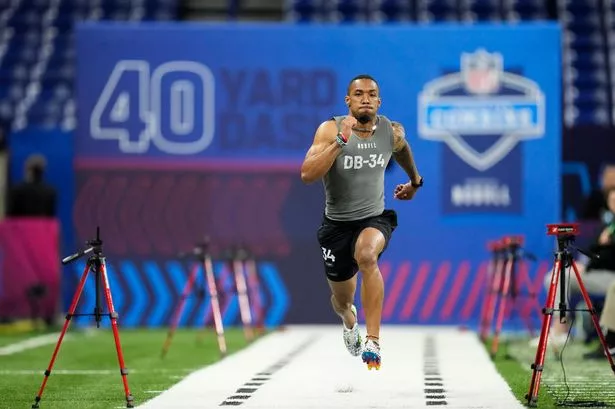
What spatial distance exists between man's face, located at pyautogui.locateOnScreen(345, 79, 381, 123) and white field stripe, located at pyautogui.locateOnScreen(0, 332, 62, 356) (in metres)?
5.78

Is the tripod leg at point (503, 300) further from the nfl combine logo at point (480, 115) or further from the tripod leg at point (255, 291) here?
the tripod leg at point (255, 291)

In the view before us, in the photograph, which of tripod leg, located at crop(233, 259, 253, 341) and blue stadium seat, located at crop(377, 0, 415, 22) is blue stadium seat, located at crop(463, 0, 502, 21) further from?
tripod leg, located at crop(233, 259, 253, 341)

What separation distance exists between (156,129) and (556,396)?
9.29m

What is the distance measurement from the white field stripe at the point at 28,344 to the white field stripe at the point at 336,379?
2305 mm

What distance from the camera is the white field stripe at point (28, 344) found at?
1430 cm

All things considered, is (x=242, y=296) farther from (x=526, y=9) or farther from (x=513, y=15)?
(x=526, y=9)

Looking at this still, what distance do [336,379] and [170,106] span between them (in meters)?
7.55

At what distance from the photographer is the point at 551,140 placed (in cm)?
1753

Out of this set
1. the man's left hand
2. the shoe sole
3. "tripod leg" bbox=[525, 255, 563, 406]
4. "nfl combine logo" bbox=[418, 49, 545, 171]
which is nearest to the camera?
"tripod leg" bbox=[525, 255, 563, 406]

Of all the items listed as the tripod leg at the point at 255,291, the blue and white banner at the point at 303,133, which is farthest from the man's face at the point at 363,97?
the blue and white banner at the point at 303,133

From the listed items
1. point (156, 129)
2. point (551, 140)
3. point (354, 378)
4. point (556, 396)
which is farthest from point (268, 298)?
point (556, 396)

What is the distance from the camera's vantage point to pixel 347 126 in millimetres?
9531

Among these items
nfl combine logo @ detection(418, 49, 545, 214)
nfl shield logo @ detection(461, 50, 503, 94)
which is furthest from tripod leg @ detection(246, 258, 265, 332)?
nfl shield logo @ detection(461, 50, 503, 94)

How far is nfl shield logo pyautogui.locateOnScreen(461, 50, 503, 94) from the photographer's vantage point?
17.5 m
